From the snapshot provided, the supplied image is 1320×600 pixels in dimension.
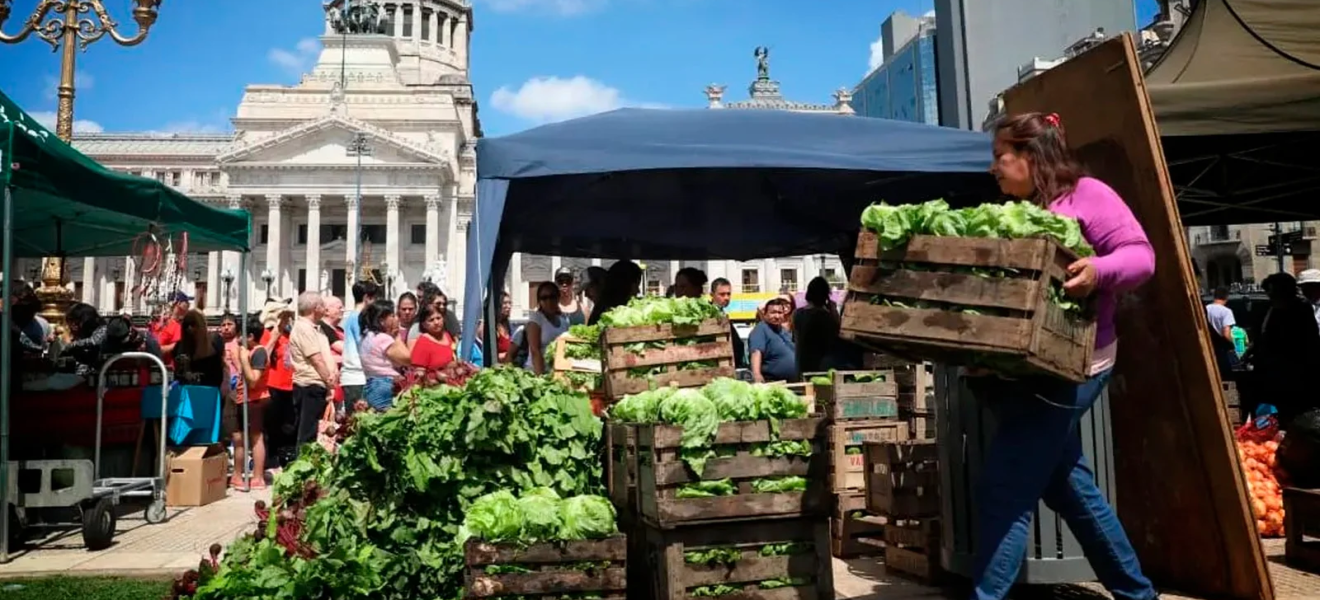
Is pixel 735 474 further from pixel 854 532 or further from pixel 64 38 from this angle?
pixel 64 38

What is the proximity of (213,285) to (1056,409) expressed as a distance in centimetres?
8191

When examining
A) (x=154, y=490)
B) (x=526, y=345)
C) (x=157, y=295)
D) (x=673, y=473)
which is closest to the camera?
(x=673, y=473)

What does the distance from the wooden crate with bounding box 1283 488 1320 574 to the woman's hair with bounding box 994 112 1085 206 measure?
2.62 m

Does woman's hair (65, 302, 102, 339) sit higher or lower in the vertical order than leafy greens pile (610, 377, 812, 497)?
higher

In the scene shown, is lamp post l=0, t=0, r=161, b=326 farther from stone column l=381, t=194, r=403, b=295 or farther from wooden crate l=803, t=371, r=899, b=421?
stone column l=381, t=194, r=403, b=295

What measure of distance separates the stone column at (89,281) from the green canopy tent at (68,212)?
240ft

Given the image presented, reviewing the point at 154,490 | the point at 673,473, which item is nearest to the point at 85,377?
the point at 154,490

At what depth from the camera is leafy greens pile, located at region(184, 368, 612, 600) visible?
3947 mm

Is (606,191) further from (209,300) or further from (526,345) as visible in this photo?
(209,300)

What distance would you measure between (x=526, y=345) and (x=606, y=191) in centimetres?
162

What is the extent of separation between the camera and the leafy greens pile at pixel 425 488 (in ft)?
13.0

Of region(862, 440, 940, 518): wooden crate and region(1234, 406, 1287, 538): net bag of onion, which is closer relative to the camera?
region(862, 440, 940, 518): wooden crate

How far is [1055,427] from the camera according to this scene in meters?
3.18

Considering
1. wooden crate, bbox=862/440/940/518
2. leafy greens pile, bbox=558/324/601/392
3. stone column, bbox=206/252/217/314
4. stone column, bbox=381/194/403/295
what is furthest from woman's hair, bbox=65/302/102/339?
stone column, bbox=206/252/217/314
